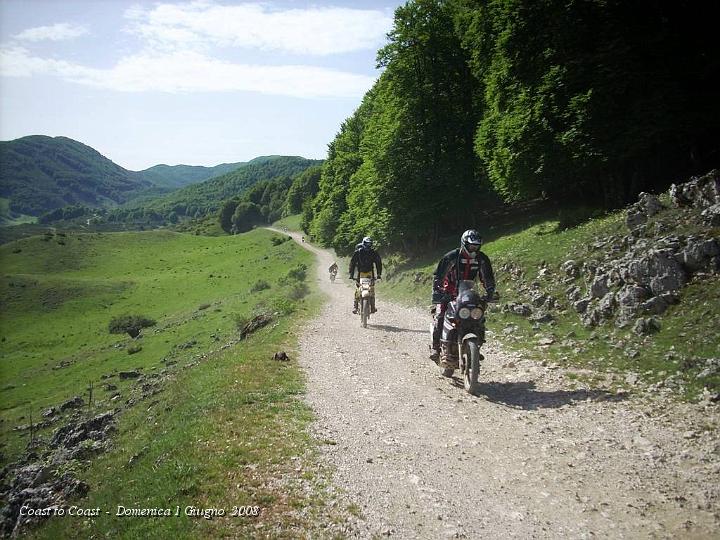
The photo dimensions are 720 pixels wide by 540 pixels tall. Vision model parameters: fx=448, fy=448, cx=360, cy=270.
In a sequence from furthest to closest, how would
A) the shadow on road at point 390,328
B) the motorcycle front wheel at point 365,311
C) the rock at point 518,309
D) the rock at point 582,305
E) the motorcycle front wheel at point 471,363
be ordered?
the motorcycle front wheel at point 365,311 → the shadow on road at point 390,328 → the rock at point 518,309 → the rock at point 582,305 → the motorcycle front wheel at point 471,363

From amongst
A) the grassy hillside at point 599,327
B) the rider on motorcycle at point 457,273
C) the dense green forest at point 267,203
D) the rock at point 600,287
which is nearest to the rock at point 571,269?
the grassy hillside at point 599,327

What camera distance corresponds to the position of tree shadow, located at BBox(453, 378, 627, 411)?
902cm

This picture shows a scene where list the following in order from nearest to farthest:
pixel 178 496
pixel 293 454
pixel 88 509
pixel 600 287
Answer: pixel 178 496 < pixel 293 454 < pixel 88 509 < pixel 600 287

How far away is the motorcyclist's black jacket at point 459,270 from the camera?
35.3 ft

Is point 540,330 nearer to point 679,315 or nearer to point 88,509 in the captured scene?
point 679,315

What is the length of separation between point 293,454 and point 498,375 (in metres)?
6.16

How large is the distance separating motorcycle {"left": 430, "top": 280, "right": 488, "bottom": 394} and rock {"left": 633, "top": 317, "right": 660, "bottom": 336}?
4158 millimetres

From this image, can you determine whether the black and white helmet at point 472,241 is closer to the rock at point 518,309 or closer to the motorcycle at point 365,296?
the rock at point 518,309

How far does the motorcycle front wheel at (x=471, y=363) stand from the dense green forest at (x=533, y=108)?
14574mm

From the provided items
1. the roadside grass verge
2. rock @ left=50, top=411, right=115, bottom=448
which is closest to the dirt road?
rock @ left=50, top=411, right=115, bottom=448

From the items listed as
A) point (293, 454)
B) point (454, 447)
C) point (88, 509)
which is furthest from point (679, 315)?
point (88, 509)

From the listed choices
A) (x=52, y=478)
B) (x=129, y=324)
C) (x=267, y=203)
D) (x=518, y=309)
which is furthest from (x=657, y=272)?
(x=267, y=203)

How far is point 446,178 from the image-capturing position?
30.5 meters

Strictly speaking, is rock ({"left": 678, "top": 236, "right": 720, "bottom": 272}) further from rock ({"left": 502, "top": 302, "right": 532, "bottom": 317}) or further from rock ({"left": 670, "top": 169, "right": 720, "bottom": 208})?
rock ({"left": 502, "top": 302, "right": 532, "bottom": 317})
